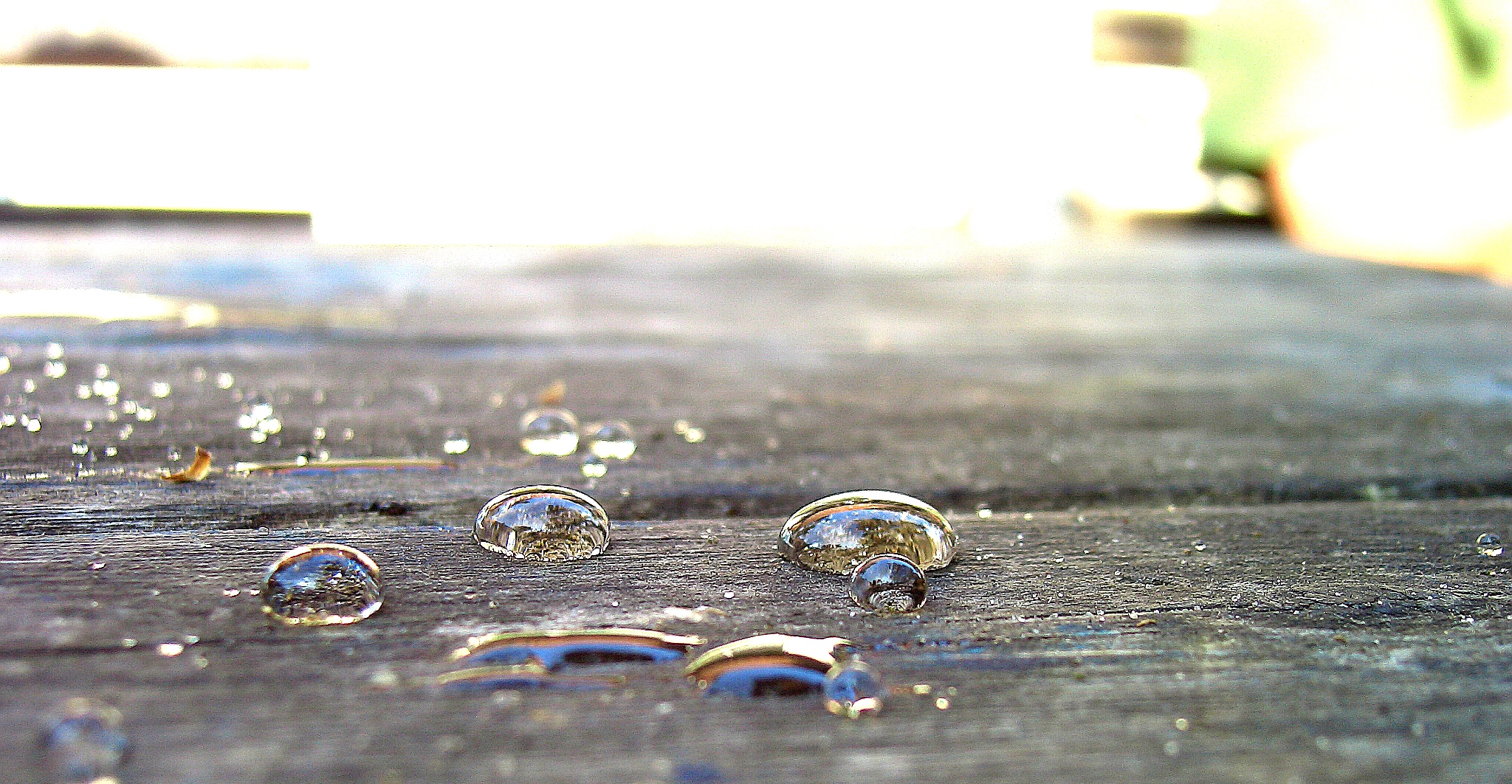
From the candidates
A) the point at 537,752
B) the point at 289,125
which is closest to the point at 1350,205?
the point at 537,752

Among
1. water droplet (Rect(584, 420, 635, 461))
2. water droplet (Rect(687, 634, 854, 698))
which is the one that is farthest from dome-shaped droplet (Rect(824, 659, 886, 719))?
water droplet (Rect(584, 420, 635, 461))

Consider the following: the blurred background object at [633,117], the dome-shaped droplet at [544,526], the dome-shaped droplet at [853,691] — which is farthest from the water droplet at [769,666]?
the blurred background object at [633,117]

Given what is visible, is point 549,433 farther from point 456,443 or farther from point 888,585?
point 888,585

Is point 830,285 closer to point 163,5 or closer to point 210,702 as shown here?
point 210,702

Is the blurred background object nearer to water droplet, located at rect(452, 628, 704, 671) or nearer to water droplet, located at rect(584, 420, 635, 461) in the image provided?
water droplet, located at rect(584, 420, 635, 461)

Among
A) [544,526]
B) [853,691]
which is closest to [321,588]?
[544,526]

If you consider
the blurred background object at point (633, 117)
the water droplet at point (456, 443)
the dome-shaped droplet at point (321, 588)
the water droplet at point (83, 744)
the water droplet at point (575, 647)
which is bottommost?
the water droplet at point (575, 647)

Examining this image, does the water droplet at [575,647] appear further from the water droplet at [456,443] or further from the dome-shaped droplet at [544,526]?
the water droplet at [456,443]
